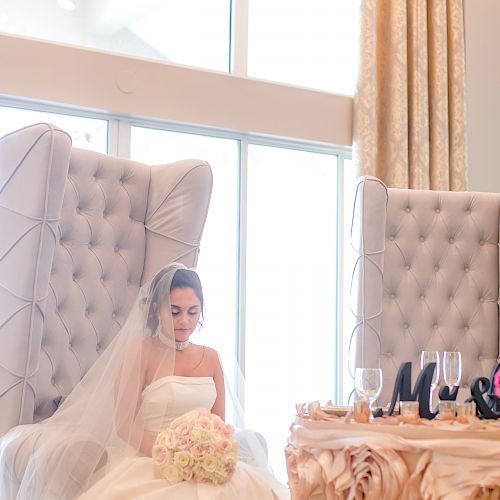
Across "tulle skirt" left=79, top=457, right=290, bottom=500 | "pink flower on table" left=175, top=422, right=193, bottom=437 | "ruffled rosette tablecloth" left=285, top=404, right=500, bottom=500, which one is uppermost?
"ruffled rosette tablecloth" left=285, top=404, right=500, bottom=500

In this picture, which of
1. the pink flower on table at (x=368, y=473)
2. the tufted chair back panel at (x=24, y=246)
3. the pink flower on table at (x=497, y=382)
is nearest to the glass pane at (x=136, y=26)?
the tufted chair back panel at (x=24, y=246)

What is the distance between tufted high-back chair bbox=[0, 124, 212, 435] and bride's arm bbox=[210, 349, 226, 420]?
0.57 metres

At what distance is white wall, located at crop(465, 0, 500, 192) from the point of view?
6.08m

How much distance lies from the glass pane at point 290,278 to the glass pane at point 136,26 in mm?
783

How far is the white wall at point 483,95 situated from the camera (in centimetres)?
608

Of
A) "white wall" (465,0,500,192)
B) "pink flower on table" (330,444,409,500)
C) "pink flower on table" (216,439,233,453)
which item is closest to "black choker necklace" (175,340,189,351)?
"pink flower on table" (216,439,233,453)

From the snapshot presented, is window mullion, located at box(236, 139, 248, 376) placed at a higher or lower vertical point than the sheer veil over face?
higher

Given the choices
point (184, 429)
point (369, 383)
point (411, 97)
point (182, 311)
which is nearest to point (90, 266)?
point (182, 311)

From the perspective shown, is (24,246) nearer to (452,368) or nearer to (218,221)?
(452,368)

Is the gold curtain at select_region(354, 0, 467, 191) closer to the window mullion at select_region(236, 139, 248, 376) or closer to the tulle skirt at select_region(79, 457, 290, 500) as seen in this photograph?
the window mullion at select_region(236, 139, 248, 376)

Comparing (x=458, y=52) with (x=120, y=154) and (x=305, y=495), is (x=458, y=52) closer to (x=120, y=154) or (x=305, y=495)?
(x=120, y=154)

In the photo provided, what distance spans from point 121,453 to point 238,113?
277 centimetres

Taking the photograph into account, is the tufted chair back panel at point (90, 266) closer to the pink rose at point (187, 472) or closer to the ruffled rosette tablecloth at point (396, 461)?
the pink rose at point (187, 472)

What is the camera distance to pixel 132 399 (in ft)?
10.7
